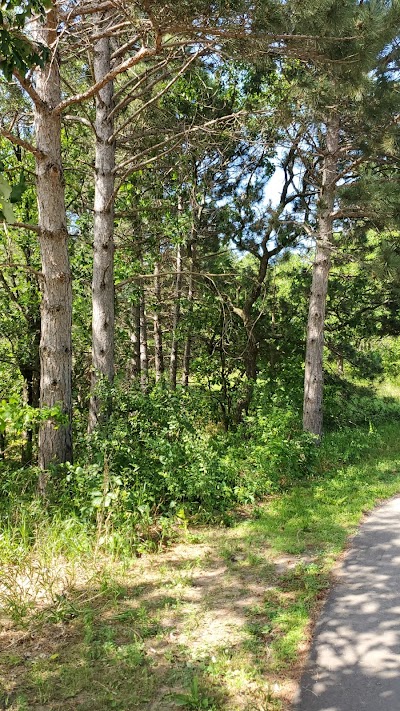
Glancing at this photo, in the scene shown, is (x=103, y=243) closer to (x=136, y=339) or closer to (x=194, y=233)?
(x=194, y=233)

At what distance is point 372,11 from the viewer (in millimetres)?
5199

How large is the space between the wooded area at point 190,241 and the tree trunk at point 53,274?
22 mm

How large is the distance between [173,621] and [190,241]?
27.6 feet

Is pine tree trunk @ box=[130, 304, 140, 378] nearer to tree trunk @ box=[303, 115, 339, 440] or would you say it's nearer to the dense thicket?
the dense thicket

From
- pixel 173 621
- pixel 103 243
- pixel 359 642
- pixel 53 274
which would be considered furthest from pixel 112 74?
pixel 359 642

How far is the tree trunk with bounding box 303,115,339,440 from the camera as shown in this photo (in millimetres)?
8945

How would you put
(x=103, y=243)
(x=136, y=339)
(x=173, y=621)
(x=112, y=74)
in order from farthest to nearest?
(x=136, y=339) < (x=103, y=243) < (x=112, y=74) < (x=173, y=621)

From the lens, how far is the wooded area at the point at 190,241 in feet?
16.1

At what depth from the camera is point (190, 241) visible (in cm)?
1095

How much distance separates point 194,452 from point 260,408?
2710 millimetres

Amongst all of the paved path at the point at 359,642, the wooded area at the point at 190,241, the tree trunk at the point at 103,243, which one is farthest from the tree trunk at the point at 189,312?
the paved path at the point at 359,642

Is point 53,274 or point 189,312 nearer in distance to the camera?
point 53,274

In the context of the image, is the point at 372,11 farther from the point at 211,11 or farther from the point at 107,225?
the point at 107,225

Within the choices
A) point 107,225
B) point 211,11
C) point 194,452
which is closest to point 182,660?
point 194,452
